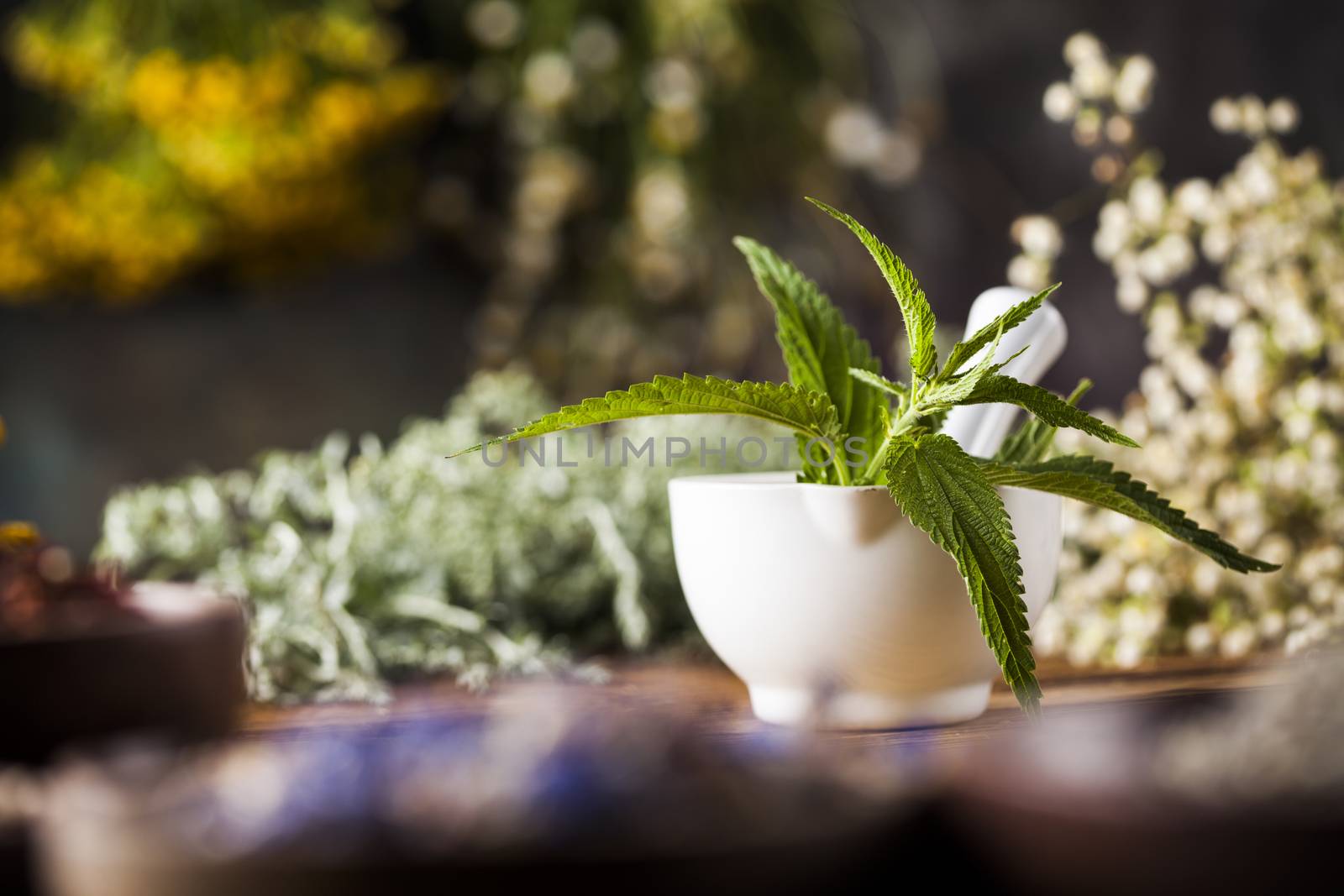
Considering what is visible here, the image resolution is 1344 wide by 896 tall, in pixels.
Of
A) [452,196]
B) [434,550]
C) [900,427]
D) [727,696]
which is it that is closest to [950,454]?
[900,427]

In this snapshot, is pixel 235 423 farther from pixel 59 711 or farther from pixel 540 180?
pixel 59 711

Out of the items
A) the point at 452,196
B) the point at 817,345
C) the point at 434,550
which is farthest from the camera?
the point at 452,196

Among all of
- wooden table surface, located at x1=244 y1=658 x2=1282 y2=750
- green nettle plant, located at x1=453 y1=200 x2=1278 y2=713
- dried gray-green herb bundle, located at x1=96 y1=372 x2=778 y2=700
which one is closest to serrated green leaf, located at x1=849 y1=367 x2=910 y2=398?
green nettle plant, located at x1=453 y1=200 x2=1278 y2=713

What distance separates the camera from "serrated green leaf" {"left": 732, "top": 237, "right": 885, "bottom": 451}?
57 centimetres

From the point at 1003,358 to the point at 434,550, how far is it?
0.41 meters

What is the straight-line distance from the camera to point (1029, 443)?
58 centimetres

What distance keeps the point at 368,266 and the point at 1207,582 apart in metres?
1.64

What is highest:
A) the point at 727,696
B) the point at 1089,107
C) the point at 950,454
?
the point at 1089,107

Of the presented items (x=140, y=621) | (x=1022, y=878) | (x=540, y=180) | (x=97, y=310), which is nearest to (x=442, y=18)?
(x=540, y=180)

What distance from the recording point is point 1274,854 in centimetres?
28

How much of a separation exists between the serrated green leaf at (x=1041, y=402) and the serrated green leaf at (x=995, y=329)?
0.05 ft

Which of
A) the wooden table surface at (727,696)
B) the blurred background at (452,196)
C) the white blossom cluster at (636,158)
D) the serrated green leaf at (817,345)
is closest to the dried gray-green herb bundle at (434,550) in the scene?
the wooden table surface at (727,696)

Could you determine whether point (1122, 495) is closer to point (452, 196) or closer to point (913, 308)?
point (913, 308)

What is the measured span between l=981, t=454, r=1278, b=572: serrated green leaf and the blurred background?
2.73ft
